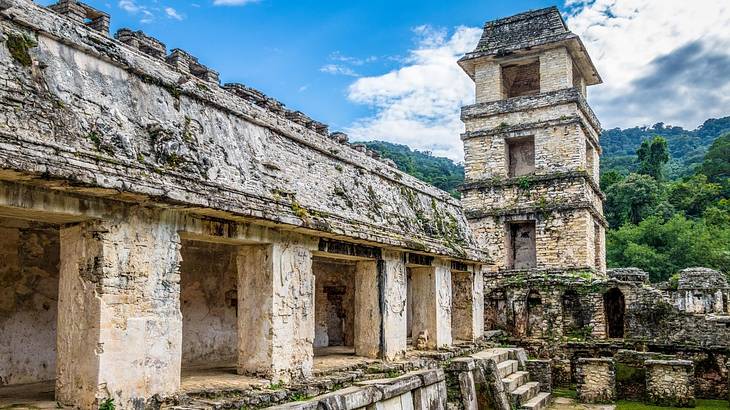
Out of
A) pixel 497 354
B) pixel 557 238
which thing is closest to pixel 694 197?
A: pixel 557 238

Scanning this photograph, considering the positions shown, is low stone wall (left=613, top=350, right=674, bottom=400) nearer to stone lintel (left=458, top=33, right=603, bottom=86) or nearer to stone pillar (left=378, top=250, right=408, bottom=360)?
stone pillar (left=378, top=250, right=408, bottom=360)

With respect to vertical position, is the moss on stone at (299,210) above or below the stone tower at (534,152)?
below

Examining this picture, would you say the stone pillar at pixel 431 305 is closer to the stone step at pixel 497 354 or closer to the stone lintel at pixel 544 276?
the stone step at pixel 497 354

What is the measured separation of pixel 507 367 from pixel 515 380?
488 millimetres

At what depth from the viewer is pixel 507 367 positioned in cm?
1279

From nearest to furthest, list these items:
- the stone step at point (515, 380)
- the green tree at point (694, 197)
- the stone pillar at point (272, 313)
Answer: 1. the stone pillar at point (272, 313)
2. the stone step at point (515, 380)
3. the green tree at point (694, 197)

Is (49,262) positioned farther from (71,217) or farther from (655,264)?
(655,264)

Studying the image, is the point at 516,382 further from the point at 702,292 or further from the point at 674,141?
the point at 674,141

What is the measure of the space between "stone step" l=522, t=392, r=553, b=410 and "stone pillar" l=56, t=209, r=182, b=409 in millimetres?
7372

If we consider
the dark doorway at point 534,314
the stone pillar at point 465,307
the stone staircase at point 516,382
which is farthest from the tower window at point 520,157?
the stone staircase at point 516,382

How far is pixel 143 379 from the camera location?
5.76 m

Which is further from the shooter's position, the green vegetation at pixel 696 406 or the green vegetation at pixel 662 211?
the green vegetation at pixel 662 211

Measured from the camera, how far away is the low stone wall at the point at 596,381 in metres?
13.5

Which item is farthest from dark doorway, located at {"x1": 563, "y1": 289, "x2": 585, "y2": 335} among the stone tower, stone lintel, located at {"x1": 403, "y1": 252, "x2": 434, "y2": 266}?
stone lintel, located at {"x1": 403, "y1": 252, "x2": 434, "y2": 266}
